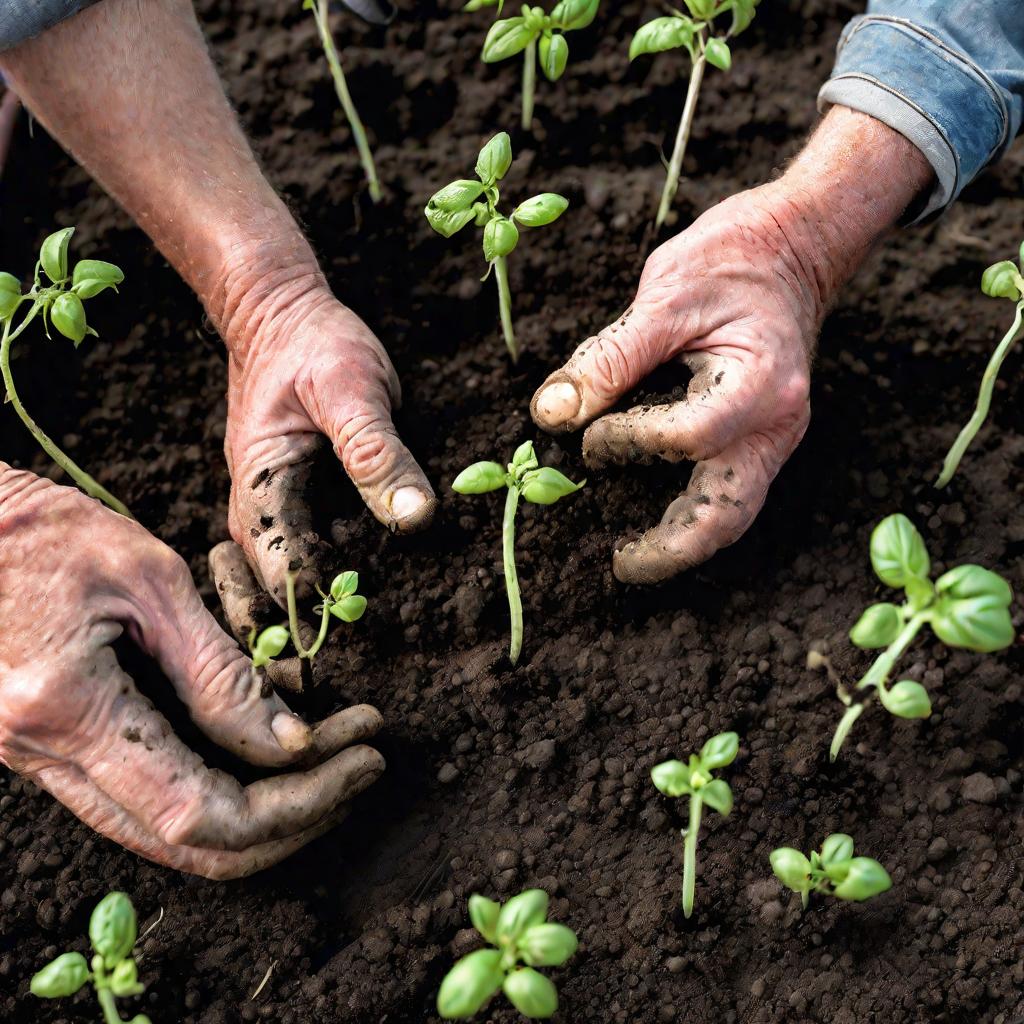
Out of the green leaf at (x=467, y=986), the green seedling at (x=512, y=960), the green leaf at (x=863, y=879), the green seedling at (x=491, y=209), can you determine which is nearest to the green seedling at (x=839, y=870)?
the green leaf at (x=863, y=879)

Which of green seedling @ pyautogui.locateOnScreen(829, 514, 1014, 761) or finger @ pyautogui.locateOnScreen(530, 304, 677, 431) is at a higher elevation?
finger @ pyautogui.locateOnScreen(530, 304, 677, 431)

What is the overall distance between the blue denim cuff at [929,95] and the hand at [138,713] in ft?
4.39

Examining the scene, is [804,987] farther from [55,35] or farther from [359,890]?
[55,35]

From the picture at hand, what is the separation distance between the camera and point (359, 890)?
157 cm

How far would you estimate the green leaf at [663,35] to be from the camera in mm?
1728

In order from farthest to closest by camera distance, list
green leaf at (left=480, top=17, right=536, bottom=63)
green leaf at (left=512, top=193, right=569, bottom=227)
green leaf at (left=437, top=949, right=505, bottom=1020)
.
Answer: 1. green leaf at (left=480, top=17, right=536, bottom=63)
2. green leaf at (left=512, top=193, right=569, bottom=227)
3. green leaf at (left=437, top=949, right=505, bottom=1020)

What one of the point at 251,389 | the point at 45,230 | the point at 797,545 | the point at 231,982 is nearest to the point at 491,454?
the point at 251,389

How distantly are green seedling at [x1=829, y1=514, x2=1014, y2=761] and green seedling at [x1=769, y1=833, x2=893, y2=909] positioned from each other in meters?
0.21

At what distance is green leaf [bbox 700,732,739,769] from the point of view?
51.9 inches

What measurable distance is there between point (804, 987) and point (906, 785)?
1.16 feet

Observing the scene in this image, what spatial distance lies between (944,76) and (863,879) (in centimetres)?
132

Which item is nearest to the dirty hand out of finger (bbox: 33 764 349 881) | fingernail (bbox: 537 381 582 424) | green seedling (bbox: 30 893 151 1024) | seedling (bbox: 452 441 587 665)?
fingernail (bbox: 537 381 582 424)

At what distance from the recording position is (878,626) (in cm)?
119

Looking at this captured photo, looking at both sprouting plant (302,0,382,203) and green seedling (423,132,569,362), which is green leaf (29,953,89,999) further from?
sprouting plant (302,0,382,203)
